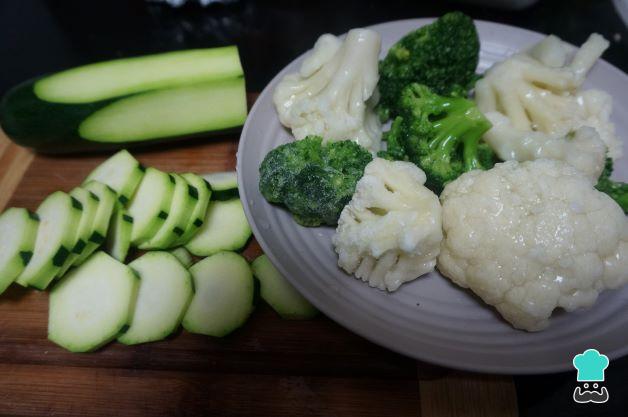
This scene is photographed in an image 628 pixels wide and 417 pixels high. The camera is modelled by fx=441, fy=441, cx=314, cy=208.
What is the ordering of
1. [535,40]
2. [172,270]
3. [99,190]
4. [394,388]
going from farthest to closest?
[535,40] → [99,190] → [172,270] → [394,388]

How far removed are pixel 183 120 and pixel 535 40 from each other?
1684 millimetres

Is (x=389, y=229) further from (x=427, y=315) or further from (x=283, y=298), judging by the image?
(x=283, y=298)

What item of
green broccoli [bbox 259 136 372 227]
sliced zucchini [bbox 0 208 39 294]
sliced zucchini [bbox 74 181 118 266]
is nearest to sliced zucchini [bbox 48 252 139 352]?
sliced zucchini [bbox 74 181 118 266]

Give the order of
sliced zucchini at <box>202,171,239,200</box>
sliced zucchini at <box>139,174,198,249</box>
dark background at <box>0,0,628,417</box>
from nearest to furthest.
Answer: sliced zucchini at <box>139,174,198,249</box> → sliced zucchini at <box>202,171,239,200</box> → dark background at <box>0,0,628,417</box>

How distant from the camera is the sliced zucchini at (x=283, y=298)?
5.33 feet

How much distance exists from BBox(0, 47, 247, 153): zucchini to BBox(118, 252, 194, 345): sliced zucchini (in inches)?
27.3

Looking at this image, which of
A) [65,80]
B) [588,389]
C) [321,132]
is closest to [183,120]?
[65,80]

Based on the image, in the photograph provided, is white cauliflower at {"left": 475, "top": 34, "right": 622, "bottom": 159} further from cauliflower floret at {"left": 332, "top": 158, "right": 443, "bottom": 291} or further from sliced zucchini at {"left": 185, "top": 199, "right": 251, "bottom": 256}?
sliced zucchini at {"left": 185, "top": 199, "right": 251, "bottom": 256}

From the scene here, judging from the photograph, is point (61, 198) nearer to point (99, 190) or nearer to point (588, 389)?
point (99, 190)

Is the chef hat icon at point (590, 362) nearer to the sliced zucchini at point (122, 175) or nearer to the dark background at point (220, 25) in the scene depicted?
the sliced zucchini at point (122, 175)

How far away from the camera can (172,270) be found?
1646mm

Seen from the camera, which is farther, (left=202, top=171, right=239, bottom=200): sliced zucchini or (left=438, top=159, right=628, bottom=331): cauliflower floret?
(left=202, top=171, right=239, bottom=200): sliced zucchini

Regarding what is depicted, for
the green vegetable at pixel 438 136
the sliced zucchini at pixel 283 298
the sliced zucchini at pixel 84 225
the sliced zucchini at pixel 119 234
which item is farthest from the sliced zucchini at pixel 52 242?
the green vegetable at pixel 438 136

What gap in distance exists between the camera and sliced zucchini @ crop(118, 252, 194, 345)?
1572 mm
